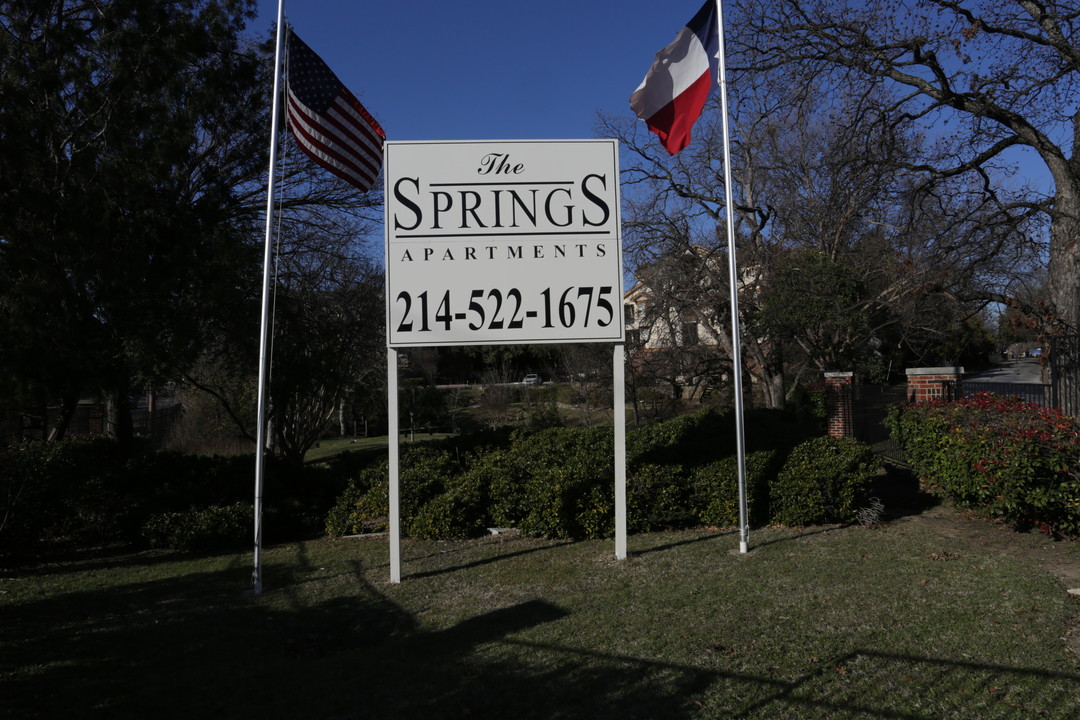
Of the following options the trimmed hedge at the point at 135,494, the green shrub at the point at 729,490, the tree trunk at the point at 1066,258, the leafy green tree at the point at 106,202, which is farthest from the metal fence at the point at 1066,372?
the leafy green tree at the point at 106,202

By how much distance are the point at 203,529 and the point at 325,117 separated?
5340mm

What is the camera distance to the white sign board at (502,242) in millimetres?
7543

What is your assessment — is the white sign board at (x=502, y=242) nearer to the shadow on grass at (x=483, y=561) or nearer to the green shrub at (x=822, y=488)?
the shadow on grass at (x=483, y=561)

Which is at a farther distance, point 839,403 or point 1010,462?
point 839,403

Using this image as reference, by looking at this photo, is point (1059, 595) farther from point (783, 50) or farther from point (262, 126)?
point (262, 126)

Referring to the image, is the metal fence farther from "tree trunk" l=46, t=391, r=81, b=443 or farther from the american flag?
"tree trunk" l=46, t=391, r=81, b=443

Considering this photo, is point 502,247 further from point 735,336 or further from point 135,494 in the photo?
point 135,494

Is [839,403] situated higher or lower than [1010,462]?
higher

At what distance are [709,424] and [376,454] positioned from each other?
17.5 ft

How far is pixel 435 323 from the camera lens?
753 centimetres

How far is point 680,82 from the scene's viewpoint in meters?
8.45

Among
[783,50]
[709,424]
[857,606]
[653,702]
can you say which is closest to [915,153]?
[783,50]

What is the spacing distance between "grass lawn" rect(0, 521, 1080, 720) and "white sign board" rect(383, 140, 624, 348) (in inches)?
95.8

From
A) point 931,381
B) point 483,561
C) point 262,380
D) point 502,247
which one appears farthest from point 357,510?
point 931,381
